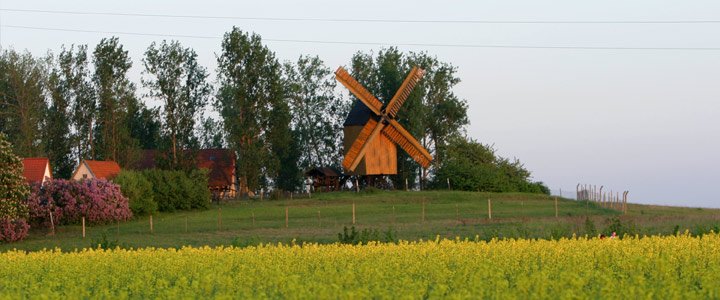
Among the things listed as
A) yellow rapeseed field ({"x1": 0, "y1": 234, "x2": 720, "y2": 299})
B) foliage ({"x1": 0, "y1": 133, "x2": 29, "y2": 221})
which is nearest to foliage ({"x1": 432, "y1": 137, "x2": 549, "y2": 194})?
foliage ({"x1": 0, "y1": 133, "x2": 29, "y2": 221})

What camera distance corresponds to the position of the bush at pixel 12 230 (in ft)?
206

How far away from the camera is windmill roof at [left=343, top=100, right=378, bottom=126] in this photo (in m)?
106

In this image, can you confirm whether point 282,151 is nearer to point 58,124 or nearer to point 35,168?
point 58,124

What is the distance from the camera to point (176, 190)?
86.5 metres

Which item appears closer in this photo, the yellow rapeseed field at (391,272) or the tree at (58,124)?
the yellow rapeseed field at (391,272)

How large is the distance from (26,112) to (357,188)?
3020cm

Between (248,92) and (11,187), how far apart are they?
134 feet

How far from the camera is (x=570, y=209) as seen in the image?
253 feet

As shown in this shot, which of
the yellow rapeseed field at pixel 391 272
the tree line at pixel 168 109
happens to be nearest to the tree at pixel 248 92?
the tree line at pixel 168 109

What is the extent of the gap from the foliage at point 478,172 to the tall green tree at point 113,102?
97.4 ft

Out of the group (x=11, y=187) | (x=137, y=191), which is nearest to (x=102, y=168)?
(x=137, y=191)

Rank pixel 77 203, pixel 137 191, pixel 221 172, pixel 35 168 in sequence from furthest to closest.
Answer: pixel 221 172
pixel 35 168
pixel 137 191
pixel 77 203

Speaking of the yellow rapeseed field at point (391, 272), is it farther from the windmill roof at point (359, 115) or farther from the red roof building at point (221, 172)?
the red roof building at point (221, 172)

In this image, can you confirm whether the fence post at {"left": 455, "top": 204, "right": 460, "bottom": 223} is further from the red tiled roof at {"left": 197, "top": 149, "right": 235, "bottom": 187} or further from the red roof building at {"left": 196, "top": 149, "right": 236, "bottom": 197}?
the red tiled roof at {"left": 197, "top": 149, "right": 235, "bottom": 187}
